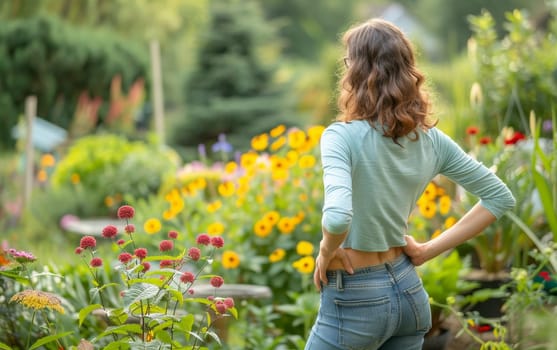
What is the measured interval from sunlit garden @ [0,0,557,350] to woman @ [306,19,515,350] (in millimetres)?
309

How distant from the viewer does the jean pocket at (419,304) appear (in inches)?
90.0

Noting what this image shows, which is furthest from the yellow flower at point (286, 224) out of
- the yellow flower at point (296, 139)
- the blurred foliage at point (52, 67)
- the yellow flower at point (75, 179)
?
the blurred foliage at point (52, 67)

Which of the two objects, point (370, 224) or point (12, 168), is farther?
point (12, 168)

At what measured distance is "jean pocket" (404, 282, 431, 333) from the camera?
2.29m

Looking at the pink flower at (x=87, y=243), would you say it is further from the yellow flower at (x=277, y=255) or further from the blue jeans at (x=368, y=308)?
the yellow flower at (x=277, y=255)

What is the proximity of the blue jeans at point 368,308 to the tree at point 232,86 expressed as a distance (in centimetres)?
1479

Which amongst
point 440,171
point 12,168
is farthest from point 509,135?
point 12,168

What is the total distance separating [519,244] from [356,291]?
2.48 meters

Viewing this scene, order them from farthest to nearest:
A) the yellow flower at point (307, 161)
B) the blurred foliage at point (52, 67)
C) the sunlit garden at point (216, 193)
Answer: the blurred foliage at point (52, 67) → the yellow flower at point (307, 161) → the sunlit garden at point (216, 193)

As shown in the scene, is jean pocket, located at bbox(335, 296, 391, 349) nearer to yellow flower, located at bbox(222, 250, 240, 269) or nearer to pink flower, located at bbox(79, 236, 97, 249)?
pink flower, located at bbox(79, 236, 97, 249)

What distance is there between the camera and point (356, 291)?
2.24 m

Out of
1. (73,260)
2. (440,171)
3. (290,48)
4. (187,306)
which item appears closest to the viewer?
(440,171)

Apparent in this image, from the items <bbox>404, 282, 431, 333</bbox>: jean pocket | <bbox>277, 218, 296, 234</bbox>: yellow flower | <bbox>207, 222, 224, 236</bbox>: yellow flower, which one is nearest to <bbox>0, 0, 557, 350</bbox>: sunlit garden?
<bbox>277, 218, 296, 234</bbox>: yellow flower

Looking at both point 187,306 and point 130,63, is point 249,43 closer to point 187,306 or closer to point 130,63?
point 130,63
